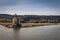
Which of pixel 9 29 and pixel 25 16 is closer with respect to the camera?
pixel 25 16

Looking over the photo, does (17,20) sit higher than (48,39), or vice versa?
(17,20)

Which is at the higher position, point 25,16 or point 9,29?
point 25,16

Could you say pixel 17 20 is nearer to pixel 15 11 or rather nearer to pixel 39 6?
pixel 15 11

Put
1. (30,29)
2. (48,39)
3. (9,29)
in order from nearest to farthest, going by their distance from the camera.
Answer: (48,39)
(9,29)
(30,29)

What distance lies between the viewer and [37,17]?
4.59 metres

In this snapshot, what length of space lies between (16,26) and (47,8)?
1.09 metres

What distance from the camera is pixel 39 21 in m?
4.72

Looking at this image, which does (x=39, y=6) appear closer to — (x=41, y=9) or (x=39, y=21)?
(x=41, y=9)

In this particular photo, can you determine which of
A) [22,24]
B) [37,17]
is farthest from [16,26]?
[37,17]

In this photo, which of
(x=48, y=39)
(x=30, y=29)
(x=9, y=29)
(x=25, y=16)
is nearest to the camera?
(x=48, y=39)

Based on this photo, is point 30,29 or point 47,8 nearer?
point 47,8

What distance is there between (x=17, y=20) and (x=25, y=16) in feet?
0.89

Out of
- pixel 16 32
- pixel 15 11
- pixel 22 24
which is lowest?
pixel 16 32

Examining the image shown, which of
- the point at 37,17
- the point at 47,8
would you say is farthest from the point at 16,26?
the point at 47,8
